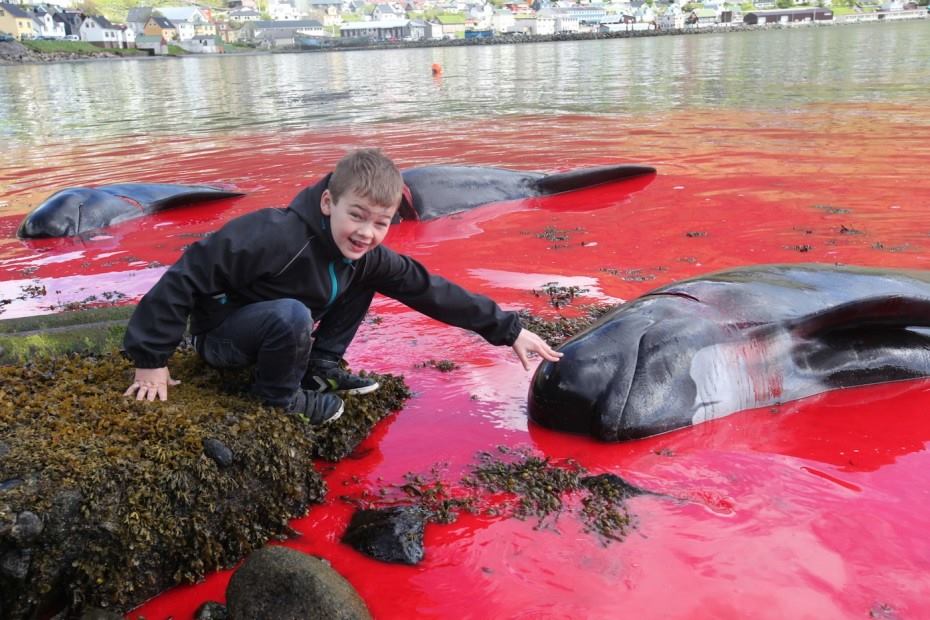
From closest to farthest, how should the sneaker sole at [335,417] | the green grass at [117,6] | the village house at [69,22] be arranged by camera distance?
the sneaker sole at [335,417], the village house at [69,22], the green grass at [117,6]

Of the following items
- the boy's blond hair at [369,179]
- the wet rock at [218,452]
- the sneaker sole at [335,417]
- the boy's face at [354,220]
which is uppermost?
the boy's blond hair at [369,179]

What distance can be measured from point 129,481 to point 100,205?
24.3 ft

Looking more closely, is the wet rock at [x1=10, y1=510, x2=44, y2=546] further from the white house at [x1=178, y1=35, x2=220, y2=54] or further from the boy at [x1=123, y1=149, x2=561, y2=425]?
the white house at [x1=178, y1=35, x2=220, y2=54]

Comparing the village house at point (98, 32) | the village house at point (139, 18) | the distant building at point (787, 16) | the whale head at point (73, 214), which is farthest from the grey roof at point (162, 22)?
the whale head at point (73, 214)

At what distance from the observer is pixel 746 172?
10219 millimetres

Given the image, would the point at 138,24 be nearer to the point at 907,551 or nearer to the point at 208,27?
the point at 208,27

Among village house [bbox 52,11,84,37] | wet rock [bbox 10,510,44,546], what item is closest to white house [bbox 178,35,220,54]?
village house [bbox 52,11,84,37]

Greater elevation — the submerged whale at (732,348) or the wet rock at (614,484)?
the submerged whale at (732,348)

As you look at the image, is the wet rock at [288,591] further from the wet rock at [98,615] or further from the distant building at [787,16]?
the distant building at [787,16]

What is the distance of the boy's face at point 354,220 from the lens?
3.29 metres

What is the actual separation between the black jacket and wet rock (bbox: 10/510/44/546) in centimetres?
82

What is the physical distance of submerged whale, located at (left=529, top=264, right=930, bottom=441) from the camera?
3795 millimetres

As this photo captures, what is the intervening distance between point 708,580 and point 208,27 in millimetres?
152181

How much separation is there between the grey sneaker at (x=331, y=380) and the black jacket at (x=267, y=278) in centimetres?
32
